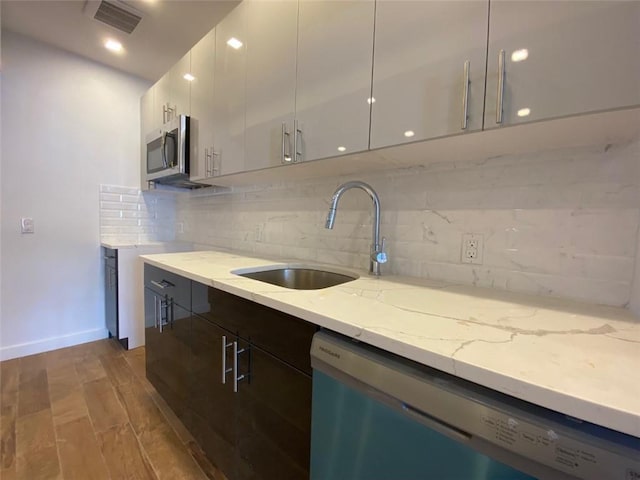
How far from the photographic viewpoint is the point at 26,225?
2.37 m

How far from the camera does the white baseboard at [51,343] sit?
232 cm

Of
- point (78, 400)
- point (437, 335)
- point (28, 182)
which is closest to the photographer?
point (437, 335)

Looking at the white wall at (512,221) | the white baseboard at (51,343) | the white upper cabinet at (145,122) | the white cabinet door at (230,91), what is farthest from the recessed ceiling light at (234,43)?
the white baseboard at (51,343)

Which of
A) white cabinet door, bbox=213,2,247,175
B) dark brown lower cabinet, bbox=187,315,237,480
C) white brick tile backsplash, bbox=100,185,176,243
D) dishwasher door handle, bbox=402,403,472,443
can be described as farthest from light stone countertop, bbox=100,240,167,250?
dishwasher door handle, bbox=402,403,472,443

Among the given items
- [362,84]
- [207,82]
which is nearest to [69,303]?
[207,82]

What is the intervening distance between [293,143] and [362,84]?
1.29 feet

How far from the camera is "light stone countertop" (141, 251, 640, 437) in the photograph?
0.42 metres

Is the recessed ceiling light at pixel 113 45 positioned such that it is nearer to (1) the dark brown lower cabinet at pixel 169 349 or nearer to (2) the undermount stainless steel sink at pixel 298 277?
(1) the dark brown lower cabinet at pixel 169 349

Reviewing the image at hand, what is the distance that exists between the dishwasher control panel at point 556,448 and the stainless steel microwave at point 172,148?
2203 mm

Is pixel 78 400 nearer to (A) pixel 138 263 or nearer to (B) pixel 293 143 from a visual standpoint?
(A) pixel 138 263

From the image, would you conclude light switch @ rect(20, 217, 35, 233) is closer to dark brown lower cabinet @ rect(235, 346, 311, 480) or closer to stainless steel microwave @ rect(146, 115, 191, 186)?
stainless steel microwave @ rect(146, 115, 191, 186)

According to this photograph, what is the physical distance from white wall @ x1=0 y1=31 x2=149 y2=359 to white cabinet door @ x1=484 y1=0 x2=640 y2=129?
3196mm

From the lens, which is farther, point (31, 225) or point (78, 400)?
point (31, 225)

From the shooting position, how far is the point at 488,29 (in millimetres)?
765
